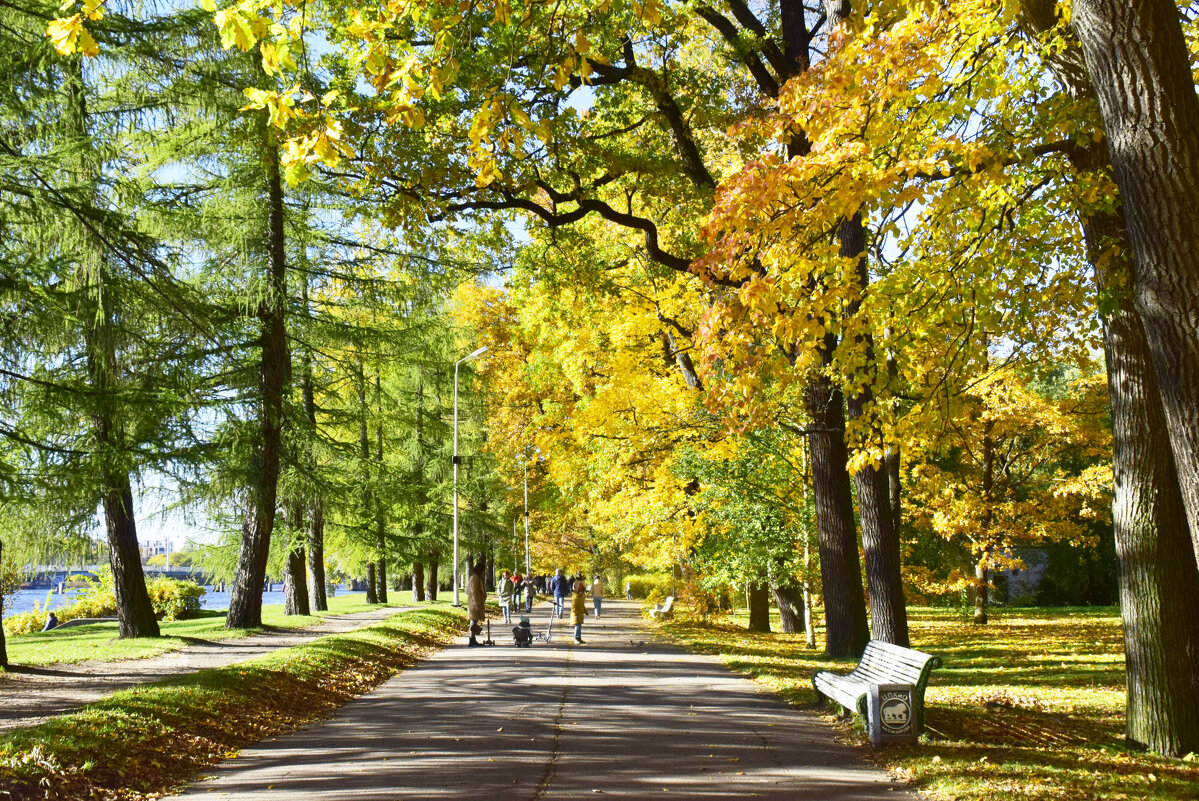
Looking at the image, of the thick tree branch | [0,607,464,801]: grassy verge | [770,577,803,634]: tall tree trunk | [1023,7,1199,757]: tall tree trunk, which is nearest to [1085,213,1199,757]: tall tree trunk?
[1023,7,1199,757]: tall tree trunk

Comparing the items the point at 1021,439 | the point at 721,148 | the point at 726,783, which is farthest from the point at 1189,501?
the point at 1021,439

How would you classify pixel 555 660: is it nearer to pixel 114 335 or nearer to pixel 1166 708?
pixel 114 335

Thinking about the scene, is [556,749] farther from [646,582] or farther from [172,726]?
[646,582]

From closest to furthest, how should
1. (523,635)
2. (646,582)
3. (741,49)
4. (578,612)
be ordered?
(741,49) → (523,635) → (578,612) → (646,582)

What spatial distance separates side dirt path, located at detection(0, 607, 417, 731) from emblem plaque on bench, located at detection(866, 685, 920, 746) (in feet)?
24.9

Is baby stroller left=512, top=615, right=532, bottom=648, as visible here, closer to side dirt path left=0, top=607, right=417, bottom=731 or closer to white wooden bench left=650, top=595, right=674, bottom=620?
side dirt path left=0, top=607, right=417, bottom=731

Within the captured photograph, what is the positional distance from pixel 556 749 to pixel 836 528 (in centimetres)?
782

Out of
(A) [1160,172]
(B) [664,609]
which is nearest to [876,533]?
(A) [1160,172]

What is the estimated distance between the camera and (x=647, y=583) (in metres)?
57.0

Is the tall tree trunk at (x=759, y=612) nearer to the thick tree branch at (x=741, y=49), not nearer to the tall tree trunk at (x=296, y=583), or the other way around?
the tall tree trunk at (x=296, y=583)

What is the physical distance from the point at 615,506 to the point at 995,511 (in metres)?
10.3

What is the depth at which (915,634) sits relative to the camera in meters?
26.1

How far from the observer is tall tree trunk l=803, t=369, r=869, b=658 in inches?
587

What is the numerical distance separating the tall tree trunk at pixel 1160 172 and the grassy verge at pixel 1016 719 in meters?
2.68
